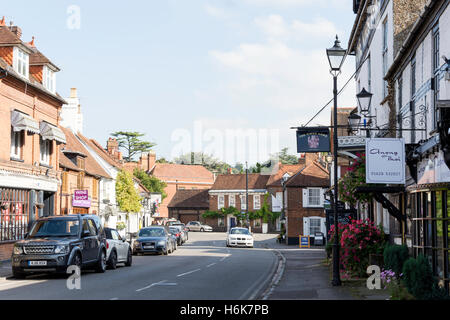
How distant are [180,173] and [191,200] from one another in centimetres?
1770

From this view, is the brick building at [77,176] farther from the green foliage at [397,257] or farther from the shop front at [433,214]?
the shop front at [433,214]

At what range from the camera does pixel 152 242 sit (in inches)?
1396

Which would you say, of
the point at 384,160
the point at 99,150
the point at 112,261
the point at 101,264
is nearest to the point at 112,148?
the point at 99,150

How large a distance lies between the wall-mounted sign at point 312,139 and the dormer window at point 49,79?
61.8ft

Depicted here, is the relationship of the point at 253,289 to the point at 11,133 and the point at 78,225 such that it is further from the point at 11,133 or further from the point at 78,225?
the point at 11,133

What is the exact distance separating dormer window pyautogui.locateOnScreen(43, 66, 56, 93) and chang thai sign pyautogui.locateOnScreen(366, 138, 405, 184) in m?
22.2

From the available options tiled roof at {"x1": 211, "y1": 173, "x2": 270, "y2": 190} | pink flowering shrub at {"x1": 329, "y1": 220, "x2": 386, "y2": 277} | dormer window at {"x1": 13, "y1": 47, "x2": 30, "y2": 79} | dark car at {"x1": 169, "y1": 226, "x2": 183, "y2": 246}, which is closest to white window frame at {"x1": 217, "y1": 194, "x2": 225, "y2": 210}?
tiled roof at {"x1": 211, "y1": 173, "x2": 270, "y2": 190}

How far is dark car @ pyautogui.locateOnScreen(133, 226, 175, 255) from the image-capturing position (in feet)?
116

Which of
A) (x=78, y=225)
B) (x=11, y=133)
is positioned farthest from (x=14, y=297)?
(x=11, y=133)

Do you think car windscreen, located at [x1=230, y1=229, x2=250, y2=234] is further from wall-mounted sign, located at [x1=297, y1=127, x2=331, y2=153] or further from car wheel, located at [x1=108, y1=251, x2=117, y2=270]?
wall-mounted sign, located at [x1=297, y1=127, x2=331, y2=153]

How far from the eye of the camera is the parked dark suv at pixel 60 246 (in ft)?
63.4

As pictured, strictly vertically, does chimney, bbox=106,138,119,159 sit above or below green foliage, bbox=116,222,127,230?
above

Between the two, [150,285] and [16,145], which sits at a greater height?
[16,145]

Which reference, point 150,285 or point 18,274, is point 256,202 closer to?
point 18,274
